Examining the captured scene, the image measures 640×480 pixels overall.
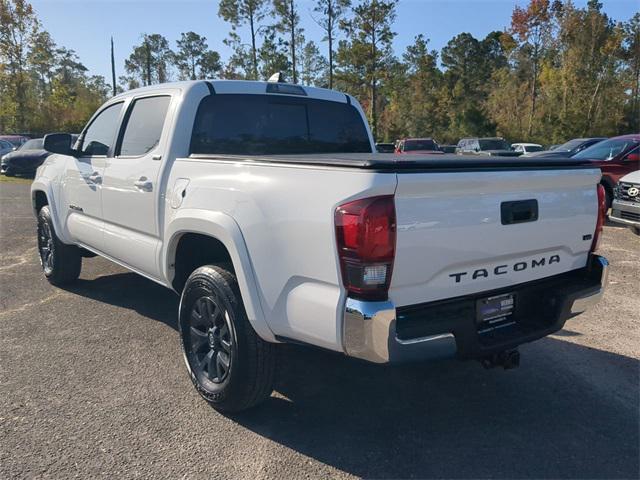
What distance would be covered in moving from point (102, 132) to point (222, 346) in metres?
2.82

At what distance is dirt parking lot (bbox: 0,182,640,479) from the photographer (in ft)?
9.09

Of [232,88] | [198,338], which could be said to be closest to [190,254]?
[198,338]

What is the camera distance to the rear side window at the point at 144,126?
400cm

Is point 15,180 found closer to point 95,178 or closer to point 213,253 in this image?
point 95,178

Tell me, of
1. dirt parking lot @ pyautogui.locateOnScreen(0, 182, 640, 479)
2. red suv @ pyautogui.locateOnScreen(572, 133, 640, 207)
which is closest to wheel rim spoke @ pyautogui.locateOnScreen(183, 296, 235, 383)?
dirt parking lot @ pyautogui.locateOnScreen(0, 182, 640, 479)

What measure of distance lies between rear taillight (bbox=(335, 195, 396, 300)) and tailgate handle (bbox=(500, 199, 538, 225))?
0.74m

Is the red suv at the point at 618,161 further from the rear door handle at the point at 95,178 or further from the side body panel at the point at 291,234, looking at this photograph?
the side body panel at the point at 291,234

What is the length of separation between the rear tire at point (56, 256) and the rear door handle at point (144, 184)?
2207mm

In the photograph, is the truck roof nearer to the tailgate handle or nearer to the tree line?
the tailgate handle

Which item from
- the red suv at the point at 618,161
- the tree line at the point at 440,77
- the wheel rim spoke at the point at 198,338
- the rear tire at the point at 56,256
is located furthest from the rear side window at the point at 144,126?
the tree line at the point at 440,77

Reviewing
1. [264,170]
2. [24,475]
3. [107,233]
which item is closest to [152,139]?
[107,233]

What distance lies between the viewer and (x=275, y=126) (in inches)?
168

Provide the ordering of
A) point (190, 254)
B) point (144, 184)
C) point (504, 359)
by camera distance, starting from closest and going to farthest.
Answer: point (504, 359)
point (190, 254)
point (144, 184)

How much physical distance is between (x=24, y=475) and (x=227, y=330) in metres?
1.24
